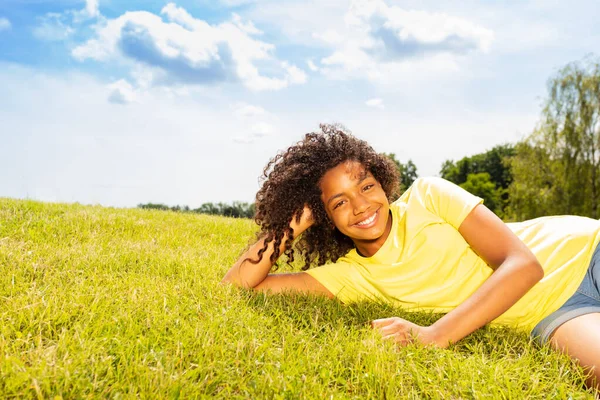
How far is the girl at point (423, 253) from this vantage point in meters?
3.44

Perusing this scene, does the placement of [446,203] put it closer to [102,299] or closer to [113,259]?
[102,299]

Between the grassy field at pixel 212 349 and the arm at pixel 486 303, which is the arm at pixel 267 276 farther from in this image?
the arm at pixel 486 303

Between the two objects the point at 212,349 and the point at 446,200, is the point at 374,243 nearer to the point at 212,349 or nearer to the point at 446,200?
the point at 446,200

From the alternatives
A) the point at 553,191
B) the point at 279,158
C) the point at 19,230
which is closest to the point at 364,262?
the point at 279,158

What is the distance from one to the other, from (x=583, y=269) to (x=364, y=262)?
1605 millimetres

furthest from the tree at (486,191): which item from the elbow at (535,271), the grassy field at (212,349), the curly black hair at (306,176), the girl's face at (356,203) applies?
the grassy field at (212,349)

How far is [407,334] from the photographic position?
3.36 metres

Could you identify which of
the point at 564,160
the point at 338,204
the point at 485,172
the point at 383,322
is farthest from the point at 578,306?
the point at 485,172

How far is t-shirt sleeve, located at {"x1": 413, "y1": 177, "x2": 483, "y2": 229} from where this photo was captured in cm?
383

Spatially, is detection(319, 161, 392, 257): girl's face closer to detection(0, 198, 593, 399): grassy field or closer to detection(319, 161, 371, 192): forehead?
detection(319, 161, 371, 192): forehead

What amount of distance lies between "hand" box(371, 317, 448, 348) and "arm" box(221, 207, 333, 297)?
3.42ft

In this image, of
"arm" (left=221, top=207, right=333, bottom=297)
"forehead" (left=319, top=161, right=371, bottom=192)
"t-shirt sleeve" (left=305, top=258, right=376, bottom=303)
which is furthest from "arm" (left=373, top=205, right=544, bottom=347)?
"forehead" (left=319, top=161, right=371, bottom=192)

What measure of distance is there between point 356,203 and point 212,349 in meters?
1.64

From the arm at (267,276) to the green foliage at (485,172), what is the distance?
58043 mm
